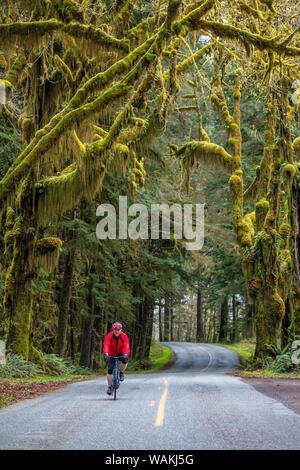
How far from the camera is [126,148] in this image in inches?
613

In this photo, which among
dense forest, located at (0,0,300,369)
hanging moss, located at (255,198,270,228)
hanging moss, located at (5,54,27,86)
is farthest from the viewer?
hanging moss, located at (255,198,270,228)

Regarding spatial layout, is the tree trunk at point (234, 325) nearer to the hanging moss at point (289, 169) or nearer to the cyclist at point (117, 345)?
the hanging moss at point (289, 169)

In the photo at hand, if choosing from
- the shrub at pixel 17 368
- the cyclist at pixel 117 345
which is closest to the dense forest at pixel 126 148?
the shrub at pixel 17 368

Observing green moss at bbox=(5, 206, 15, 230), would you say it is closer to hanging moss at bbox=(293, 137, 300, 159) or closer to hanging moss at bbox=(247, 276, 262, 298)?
hanging moss at bbox=(247, 276, 262, 298)

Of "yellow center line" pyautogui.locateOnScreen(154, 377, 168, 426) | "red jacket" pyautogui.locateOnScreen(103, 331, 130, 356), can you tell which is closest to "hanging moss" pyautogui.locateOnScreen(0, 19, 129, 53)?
"red jacket" pyautogui.locateOnScreen(103, 331, 130, 356)

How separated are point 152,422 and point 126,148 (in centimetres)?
1008

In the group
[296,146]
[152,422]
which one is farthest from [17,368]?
[296,146]

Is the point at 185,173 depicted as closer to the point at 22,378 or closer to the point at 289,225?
the point at 289,225

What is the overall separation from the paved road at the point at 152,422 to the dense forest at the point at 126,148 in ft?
19.9

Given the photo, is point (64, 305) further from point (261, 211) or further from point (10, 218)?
point (261, 211)

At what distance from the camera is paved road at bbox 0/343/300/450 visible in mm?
5617

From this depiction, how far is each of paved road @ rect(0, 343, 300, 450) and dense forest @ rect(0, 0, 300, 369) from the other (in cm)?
606

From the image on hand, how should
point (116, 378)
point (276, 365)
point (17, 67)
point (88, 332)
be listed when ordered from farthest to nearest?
point (88, 332), point (276, 365), point (17, 67), point (116, 378)

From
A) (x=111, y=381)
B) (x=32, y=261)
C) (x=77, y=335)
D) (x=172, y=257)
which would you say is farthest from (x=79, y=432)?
(x=77, y=335)
